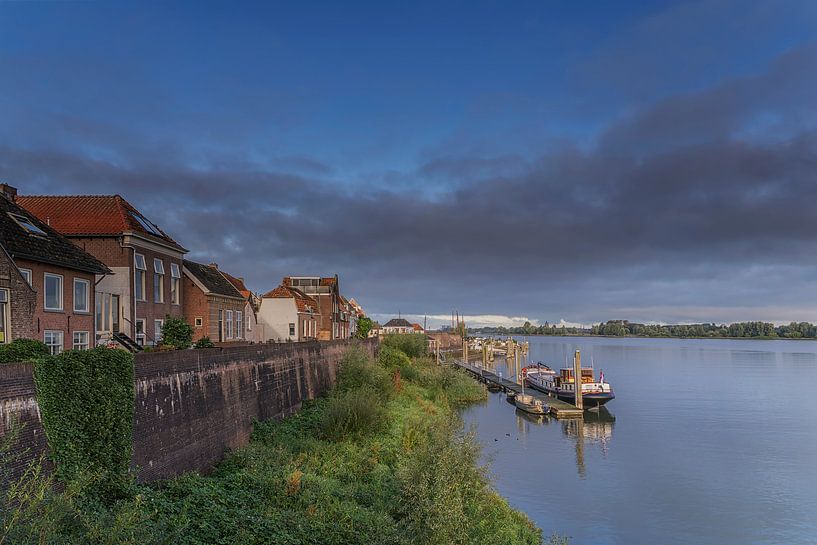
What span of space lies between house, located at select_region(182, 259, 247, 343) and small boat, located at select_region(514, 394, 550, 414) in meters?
25.4

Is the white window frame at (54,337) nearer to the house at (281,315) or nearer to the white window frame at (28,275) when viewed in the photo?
the white window frame at (28,275)

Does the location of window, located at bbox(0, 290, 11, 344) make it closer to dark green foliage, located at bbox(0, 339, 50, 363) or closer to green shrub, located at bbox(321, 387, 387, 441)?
dark green foliage, located at bbox(0, 339, 50, 363)

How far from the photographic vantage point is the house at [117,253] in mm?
29156

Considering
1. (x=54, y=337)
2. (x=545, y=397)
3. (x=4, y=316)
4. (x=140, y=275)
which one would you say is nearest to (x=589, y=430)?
(x=545, y=397)

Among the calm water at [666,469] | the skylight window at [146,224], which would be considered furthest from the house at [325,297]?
the skylight window at [146,224]

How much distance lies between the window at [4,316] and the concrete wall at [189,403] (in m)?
7.55

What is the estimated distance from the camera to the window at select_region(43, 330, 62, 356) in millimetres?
23125

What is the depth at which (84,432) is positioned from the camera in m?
12.1

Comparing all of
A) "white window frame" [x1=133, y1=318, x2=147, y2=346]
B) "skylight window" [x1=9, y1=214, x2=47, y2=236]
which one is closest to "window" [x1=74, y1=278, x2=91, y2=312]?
"skylight window" [x1=9, y1=214, x2=47, y2=236]

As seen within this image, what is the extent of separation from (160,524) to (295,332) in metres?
48.5

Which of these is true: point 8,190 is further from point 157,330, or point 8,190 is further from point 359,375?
point 359,375

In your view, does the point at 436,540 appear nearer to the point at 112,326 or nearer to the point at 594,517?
the point at 594,517

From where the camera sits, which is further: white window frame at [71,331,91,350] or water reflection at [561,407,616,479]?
water reflection at [561,407,616,479]

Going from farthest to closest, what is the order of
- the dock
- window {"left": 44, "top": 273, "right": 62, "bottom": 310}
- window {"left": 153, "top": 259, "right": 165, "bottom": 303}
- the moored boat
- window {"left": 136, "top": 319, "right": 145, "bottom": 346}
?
the moored boat, the dock, window {"left": 153, "top": 259, "right": 165, "bottom": 303}, window {"left": 136, "top": 319, "right": 145, "bottom": 346}, window {"left": 44, "top": 273, "right": 62, "bottom": 310}
